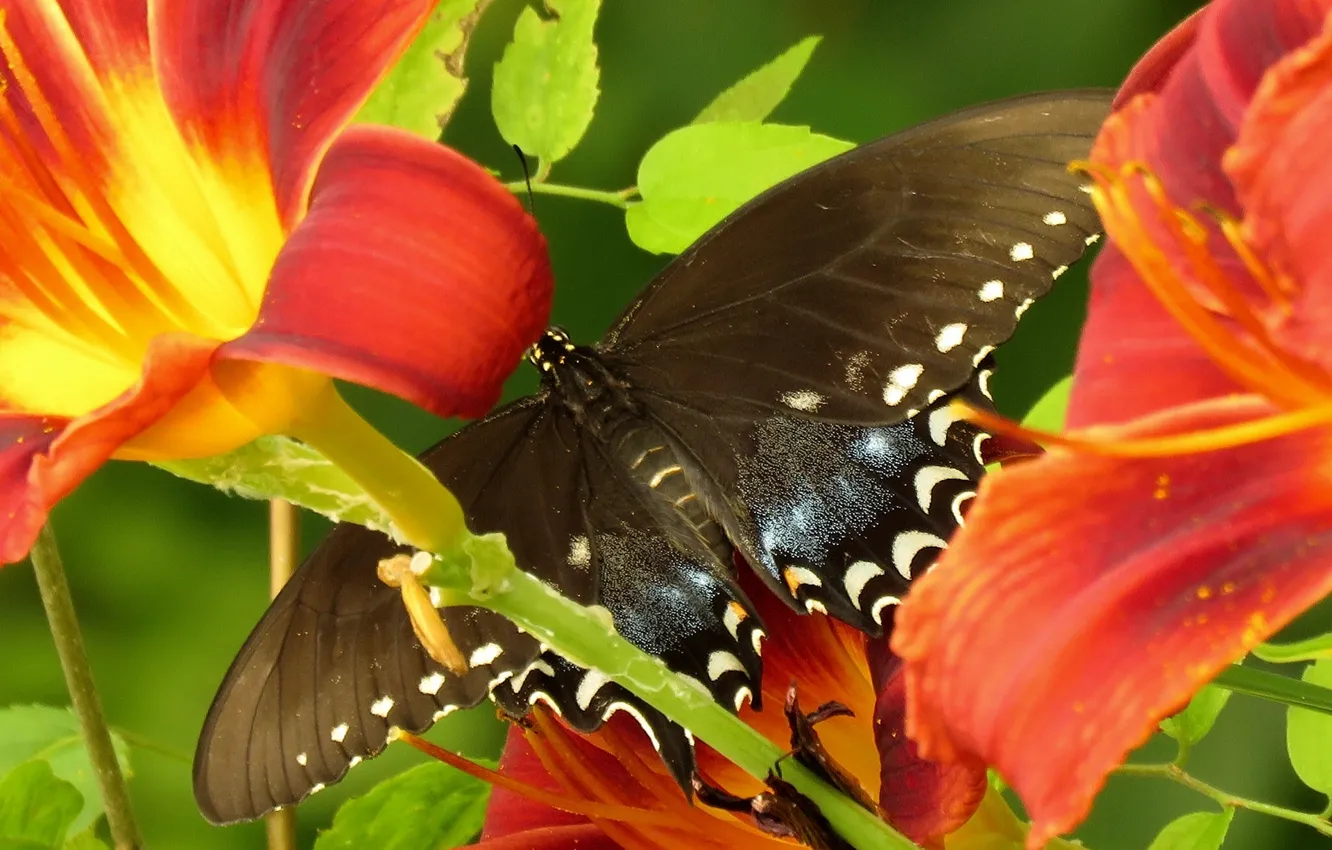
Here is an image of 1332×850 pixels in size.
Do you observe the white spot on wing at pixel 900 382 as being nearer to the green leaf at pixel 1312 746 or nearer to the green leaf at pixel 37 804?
the green leaf at pixel 1312 746

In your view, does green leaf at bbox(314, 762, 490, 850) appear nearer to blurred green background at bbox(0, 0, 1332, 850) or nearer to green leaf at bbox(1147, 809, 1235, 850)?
green leaf at bbox(1147, 809, 1235, 850)

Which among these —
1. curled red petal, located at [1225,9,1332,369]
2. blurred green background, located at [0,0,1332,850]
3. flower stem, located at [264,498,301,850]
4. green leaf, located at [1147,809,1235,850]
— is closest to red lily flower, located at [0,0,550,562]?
curled red petal, located at [1225,9,1332,369]

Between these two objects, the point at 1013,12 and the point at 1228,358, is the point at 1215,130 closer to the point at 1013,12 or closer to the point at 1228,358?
the point at 1228,358

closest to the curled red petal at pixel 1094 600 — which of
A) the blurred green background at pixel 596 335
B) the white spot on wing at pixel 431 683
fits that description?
the white spot on wing at pixel 431 683

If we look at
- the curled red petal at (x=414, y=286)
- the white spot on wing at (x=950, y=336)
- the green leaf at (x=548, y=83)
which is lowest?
the white spot on wing at (x=950, y=336)

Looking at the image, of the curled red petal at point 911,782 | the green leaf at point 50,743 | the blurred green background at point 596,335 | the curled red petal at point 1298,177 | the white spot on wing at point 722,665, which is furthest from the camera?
the blurred green background at point 596,335

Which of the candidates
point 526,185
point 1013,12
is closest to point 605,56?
point 1013,12
